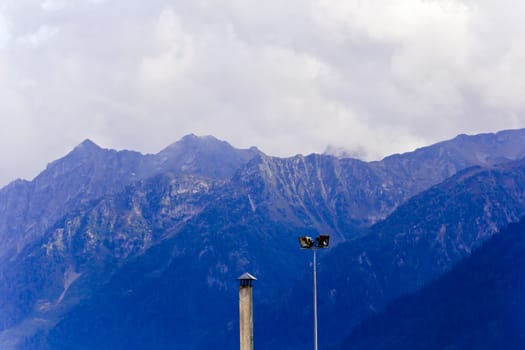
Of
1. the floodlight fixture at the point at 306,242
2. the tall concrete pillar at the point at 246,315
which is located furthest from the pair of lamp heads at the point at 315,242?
the tall concrete pillar at the point at 246,315

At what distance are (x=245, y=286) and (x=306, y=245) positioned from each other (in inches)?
429

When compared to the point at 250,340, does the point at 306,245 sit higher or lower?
higher

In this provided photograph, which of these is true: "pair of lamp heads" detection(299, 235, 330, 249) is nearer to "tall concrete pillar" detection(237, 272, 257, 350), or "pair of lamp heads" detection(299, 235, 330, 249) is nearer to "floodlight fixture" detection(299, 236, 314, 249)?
"floodlight fixture" detection(299, 236, 314, 249)

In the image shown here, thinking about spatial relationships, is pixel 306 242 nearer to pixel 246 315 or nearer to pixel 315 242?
pixel 315 242

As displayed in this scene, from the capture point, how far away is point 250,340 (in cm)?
15300

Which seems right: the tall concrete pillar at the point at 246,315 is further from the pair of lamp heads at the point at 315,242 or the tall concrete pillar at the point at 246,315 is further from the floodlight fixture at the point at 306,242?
the pair of lamp heads at the point at 315,242

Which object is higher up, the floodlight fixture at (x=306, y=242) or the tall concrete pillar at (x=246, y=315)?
the floodlight fixture at (x=306, y=242)

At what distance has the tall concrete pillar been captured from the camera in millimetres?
152625

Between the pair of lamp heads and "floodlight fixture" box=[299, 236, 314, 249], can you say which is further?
"floodlight fixture" box=[299, 236, 314, 249]

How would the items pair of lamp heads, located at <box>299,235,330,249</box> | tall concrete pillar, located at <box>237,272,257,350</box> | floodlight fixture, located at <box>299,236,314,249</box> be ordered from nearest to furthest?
pair of lamp heads, located at <box>299,235,330,249</box>, floodlight fixture, located at <box>299,236,314,249</box>, tall concrete pillar, located at <box>237,272,257,350</box>

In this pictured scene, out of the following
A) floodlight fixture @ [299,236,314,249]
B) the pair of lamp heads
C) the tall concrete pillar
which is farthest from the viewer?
the tall concrete pillar

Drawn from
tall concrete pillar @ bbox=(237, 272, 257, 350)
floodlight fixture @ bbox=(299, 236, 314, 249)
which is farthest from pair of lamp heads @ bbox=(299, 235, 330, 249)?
tall concrete pillar @ bbox=(237, 272, 257, 350)

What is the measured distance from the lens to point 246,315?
15362 centimetres

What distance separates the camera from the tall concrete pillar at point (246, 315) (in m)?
153
